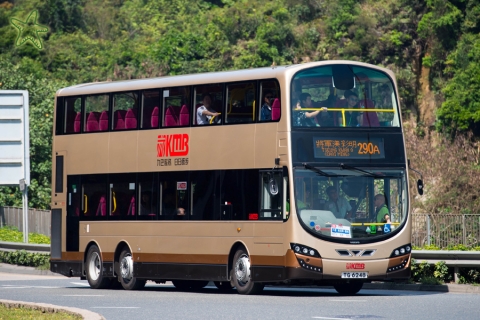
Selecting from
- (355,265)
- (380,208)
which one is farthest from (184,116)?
(355,265)

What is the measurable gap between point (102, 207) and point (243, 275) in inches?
196

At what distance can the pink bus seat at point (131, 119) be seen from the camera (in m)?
23.1

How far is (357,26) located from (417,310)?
150 ft


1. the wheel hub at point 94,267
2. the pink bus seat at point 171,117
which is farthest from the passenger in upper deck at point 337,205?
the wheel hub at point 94,267

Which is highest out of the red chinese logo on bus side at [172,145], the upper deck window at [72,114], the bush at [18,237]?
the upper deck window at [72,114]

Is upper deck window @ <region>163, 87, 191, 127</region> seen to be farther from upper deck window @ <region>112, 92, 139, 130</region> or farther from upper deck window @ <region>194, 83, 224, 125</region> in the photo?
upper deck window @ <region>112, 92, 139, 130</region>

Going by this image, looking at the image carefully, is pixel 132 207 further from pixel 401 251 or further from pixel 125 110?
pixel 401 251

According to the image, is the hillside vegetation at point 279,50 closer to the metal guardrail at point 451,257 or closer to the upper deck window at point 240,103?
the metal guardrail at point 451,257

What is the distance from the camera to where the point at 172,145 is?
870 inches

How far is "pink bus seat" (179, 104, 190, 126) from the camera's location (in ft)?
71.6

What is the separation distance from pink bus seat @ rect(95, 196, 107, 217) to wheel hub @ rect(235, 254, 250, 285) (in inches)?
181

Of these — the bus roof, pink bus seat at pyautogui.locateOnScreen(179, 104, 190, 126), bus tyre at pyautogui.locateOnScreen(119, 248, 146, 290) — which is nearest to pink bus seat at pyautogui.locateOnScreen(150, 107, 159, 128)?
the bus roof

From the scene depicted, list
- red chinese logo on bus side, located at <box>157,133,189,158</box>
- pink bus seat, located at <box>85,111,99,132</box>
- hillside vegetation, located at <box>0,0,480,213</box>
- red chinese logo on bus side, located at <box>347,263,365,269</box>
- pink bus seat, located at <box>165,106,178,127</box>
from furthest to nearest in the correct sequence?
hillside vegetation, located at <box>0,0,480,213</box>
pink bus seat, located at <box>85,111,99,132</box>
pink bus seat, located at <box>165,106,178,127</box>
red chinese logo on bus side, located at <box>157,133,189,158</box>
red chinese logo on bus side, located at <box>347,263,365,269</box>

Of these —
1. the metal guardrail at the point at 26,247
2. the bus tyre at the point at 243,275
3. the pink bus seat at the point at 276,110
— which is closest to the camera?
the pink bus seat at the point at 276,110
